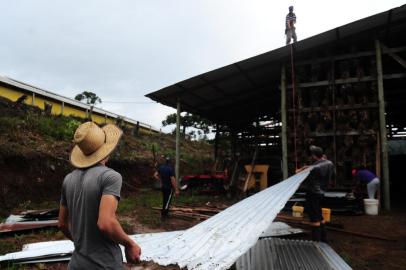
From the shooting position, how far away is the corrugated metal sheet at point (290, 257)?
5070 mm

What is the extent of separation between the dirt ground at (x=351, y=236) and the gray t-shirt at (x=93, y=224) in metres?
1.62

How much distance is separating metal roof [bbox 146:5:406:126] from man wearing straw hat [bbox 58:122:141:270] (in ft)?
31.3

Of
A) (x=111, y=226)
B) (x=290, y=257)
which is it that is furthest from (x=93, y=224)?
(x=290, y=257)

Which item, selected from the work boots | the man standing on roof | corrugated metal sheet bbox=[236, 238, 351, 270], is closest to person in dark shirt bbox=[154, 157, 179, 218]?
corrugated metal sheet bbox=[236, 238, 351, 270]

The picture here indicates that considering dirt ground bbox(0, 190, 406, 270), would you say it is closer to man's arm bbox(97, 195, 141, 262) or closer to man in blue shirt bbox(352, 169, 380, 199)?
man in blue shirt bbox(352, 169, 380, 199)

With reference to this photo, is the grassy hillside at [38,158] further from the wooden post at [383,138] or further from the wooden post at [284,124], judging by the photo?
the wooden post at [383,138]

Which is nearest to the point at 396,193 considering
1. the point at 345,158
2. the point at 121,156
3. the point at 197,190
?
the point at 345,158

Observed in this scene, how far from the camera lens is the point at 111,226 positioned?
2.22 metres

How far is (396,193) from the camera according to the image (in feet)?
48.3

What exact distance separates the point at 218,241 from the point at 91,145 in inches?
80.6

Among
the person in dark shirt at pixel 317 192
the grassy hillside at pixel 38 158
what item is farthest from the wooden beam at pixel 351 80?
the grassy hillside at pixel 38 158

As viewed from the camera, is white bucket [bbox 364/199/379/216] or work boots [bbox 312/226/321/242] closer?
work boots [bbox 312/226/321/242]

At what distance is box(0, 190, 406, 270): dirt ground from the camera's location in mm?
5561

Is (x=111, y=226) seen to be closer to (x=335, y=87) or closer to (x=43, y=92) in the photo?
(x=335, y=87)
